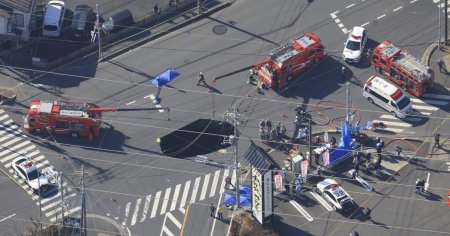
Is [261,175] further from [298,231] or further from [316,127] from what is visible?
[316,127]

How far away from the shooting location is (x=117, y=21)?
11888 centimetres

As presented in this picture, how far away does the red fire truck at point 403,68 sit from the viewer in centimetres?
10931

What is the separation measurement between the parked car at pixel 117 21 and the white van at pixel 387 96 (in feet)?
90.5

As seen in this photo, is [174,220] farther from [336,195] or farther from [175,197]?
[336,195]

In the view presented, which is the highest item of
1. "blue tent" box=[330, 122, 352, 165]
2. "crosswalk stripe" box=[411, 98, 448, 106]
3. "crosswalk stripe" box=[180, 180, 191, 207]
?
"crosswalk stripe" box=[411, 98, 448, 106]

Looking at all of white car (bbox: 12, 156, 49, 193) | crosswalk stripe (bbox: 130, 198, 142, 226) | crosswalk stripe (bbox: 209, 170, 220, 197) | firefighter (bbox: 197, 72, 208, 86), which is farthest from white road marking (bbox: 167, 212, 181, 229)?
firefighter (bbox: 197, 72, 208, 86)

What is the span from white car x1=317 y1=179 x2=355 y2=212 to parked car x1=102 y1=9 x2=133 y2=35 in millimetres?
31369

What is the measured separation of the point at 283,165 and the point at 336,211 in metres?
7.37

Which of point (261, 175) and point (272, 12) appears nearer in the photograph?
point (261, 175)

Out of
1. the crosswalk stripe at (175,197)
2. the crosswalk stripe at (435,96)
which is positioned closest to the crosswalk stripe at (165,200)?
the crosswalk stripe at (175,197)

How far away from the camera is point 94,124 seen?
106 m

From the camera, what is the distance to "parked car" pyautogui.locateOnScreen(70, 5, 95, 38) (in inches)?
4663

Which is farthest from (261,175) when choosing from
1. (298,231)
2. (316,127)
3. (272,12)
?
(272,12)

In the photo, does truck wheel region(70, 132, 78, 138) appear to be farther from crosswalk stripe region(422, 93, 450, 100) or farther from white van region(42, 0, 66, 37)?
crosswalk stripe region(422, 93, 450, 100)
